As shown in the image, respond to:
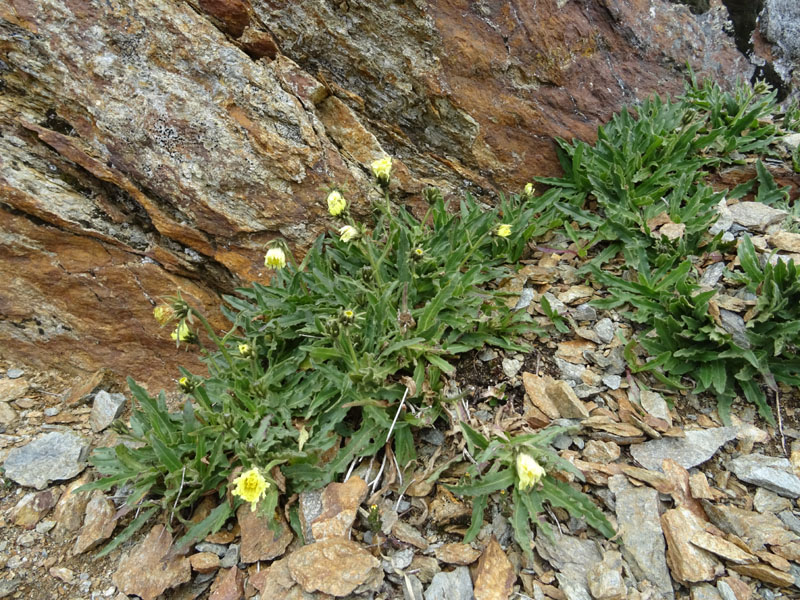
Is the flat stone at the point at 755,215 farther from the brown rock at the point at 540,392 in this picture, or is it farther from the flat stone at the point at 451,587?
the flat stone at the point at 451,587

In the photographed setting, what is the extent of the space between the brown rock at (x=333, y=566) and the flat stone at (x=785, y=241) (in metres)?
3.20

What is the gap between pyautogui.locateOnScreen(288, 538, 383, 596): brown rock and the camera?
2197mm

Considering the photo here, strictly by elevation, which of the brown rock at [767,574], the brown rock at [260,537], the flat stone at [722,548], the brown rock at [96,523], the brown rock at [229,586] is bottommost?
the brown rock at [96,523]

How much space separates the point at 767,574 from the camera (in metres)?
2.06

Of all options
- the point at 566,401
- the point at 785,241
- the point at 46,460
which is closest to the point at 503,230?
the point at 566,401

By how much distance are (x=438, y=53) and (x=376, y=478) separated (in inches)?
125

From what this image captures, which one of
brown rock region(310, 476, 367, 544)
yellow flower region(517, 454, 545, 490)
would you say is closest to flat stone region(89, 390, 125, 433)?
brown rock region(310, 476, 367, 544)

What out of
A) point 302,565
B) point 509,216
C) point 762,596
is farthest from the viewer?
point 509,216

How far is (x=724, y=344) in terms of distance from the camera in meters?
2.90

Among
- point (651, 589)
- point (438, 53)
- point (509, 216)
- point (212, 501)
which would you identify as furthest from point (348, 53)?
point (651, 589)

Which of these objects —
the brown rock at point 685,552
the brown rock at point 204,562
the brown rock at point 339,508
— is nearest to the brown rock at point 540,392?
the brown rock at point 685,552

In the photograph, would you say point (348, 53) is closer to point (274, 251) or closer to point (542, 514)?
point (274, 251)

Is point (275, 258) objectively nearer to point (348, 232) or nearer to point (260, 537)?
point (348, 232)

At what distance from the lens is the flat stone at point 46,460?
3.00 metres
